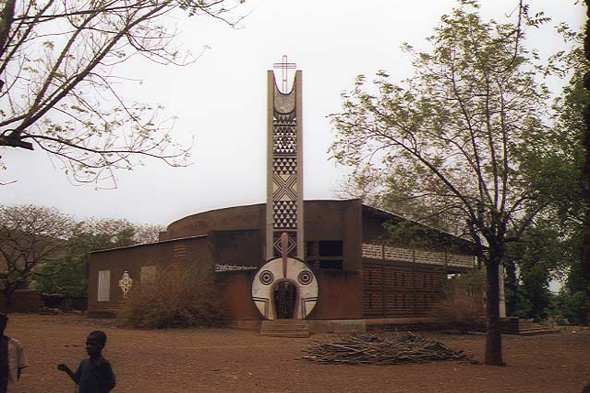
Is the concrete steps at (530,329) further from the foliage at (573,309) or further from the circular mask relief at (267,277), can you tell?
the circular mask relief at (267,277)

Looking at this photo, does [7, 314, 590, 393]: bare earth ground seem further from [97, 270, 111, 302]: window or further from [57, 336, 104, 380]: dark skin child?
[97, 270, 111, 302]: window

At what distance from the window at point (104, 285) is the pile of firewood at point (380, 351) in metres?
17.7

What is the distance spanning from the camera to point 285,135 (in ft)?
76.6

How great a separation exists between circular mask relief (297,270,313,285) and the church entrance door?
2.10ft

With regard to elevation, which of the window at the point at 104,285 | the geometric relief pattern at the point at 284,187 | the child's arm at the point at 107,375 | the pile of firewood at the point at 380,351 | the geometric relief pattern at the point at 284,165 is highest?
the geometric relief pattern at the point at 284,165

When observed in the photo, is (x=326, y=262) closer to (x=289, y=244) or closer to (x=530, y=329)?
(x=289, y=244)

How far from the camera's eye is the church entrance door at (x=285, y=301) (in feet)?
72.9

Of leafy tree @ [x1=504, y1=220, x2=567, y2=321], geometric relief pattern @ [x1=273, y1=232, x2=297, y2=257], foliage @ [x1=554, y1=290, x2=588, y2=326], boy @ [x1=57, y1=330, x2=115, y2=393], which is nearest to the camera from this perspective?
boy @ [x1=57, y1=330, x2=115, y2=393]

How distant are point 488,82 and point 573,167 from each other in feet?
8.25

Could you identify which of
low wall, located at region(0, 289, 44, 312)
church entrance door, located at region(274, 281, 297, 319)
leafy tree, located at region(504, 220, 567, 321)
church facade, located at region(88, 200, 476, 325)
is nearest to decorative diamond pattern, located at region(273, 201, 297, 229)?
church facade, located at region(88, 200, 476, 325)

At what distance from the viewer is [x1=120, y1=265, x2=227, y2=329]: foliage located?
2169cm

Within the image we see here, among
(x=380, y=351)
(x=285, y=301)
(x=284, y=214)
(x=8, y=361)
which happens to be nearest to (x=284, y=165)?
(x=284, y=214)

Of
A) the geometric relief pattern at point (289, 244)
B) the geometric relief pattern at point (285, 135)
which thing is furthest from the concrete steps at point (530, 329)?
the geometric relief pattern at point (285, 135)

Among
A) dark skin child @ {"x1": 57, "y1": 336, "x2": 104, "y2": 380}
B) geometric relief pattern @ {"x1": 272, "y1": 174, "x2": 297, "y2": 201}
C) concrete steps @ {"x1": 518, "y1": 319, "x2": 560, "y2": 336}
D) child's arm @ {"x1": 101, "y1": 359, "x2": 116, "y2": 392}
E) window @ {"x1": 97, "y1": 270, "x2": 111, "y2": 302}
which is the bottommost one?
concrete steps @ {"x1": 518, "y1": 319, "x2": 560, "y2": 336}
